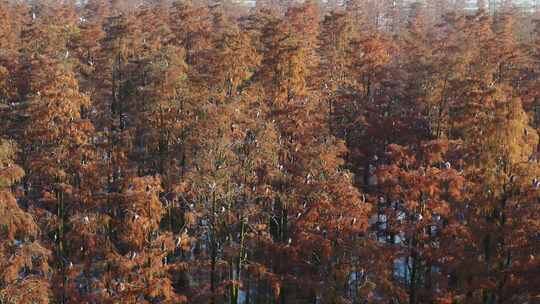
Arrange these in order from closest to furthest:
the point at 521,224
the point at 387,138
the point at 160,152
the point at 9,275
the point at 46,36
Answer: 1. the point at 9,275
2. the point at 521,224
3. the point at 160,152
4. the point at 387,138
5. the point at 46,36

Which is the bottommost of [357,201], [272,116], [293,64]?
[357,201]

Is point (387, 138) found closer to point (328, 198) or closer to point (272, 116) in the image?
point (272, 116)

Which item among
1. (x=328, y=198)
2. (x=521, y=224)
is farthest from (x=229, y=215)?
(x=521, y=224)

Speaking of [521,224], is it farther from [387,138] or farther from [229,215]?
[387,138]

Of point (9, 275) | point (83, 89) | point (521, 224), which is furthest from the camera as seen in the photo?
point (83, 89)

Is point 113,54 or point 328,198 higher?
point 113,54

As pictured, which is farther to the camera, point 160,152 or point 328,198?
point 160,152
